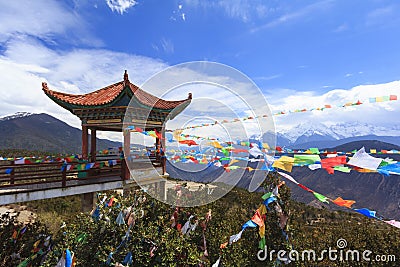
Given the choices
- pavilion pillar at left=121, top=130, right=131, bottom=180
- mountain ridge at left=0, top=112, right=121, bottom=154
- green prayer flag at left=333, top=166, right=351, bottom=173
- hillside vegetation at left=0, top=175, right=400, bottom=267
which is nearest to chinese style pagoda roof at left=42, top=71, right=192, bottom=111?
pavilion pillar at left=121, top=130, right=131, bottom=180

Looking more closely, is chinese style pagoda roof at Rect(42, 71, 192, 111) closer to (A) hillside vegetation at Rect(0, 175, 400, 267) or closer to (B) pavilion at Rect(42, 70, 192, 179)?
(B) pavilion at Rect(42, 70, 192, 179)

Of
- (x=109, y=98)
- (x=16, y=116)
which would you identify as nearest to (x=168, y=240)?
(x=109, y=98)

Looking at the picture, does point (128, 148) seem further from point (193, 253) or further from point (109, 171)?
point (193, 253)

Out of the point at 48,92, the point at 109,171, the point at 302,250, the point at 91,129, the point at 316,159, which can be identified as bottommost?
the point at 302,250

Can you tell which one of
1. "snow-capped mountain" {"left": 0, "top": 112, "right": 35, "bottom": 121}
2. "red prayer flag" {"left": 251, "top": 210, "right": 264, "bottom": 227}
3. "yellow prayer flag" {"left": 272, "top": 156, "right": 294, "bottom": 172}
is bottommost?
"red prayer flag" {"left": 251, "top": 210, "right": 264, "bottom": 227}

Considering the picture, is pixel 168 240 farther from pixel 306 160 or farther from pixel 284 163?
pixel 306 160

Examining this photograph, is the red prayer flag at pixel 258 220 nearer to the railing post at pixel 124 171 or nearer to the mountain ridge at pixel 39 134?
the railing post at pixel 124 171

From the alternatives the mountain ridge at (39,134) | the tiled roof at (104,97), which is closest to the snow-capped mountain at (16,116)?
Result: the mountain ridge at (39,134)

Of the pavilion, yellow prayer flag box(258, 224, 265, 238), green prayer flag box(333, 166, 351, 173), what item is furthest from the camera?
the pavilion

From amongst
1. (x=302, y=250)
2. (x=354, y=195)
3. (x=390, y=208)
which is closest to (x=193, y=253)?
(x=302, y=250)

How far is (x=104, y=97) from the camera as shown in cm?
1128

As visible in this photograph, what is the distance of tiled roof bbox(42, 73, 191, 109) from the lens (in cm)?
1013

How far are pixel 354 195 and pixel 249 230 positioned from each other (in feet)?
341

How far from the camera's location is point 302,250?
5.93m
